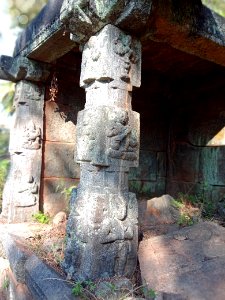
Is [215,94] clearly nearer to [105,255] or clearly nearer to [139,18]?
[139,18]

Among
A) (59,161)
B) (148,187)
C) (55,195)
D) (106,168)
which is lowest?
(55,195)

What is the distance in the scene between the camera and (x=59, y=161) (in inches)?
184

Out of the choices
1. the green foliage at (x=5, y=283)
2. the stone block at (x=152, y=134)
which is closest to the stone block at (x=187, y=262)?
the green foliage at (x=5, y=283)

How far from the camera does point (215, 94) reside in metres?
5.12

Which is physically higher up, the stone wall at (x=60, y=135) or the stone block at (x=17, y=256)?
the stone wall at (x=60, y=135)

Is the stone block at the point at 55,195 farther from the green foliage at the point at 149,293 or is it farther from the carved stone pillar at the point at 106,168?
the green foliage at the point at 149,293

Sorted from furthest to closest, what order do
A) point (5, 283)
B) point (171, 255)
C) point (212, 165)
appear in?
point (212, 165) → point (5, 283) → point (171, 255)

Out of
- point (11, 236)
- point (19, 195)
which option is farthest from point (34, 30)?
point (11, 236)

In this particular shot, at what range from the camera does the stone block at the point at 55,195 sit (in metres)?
4.55

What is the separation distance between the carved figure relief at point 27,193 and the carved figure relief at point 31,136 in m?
0.44

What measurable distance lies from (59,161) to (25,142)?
0.65m

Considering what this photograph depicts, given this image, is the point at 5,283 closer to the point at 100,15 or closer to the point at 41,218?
the point at 41,218

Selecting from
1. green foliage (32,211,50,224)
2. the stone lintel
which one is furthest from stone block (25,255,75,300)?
the stone lintel

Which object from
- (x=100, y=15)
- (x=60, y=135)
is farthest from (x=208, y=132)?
(x=100, y=15)
